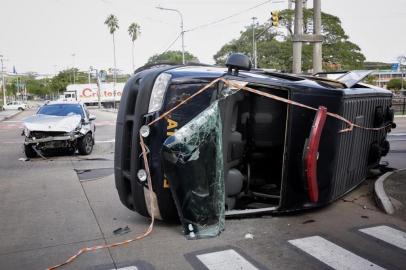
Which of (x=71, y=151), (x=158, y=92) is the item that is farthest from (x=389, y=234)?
(x=71, y=151)

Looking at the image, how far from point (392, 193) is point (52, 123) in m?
8.95

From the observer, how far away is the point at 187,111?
497 centimetres

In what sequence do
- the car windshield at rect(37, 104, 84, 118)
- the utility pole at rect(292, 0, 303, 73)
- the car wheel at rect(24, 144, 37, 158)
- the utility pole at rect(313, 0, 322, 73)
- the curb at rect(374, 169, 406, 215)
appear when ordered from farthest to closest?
the utility pole at rect(313, 0, 322, 73), the utility pole at rect(292, 0, 303, 73), the car windshield at rect(37, 104, 84, 118), the car wheel at rect(24, 144, 37, 158), the curb at rect(374, 169, 406, 215)

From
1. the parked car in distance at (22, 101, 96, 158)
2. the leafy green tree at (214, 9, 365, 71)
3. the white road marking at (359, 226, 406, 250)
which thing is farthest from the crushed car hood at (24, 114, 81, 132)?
the leafy green tree at (214, 9, 365, 71)

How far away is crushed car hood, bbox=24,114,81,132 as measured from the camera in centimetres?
1188

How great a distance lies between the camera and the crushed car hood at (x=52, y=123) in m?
11.9

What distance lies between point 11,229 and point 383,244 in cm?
442

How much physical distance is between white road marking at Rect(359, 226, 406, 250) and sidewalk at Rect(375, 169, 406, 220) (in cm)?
59

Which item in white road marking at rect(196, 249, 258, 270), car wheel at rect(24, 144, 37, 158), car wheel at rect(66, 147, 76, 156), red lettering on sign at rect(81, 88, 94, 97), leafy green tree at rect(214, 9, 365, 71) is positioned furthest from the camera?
red lettering on sign at rect(81, 88, 94, 97)

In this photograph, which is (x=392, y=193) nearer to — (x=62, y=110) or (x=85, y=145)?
(x=85, y=145)

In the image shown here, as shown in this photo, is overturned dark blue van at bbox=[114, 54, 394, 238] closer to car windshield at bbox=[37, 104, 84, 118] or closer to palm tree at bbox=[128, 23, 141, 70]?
car windshield at bbox=[37, 104, 84, 118]

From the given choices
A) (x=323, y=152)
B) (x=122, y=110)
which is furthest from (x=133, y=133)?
(x=323, y=152)

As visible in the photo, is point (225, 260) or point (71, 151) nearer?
point (225, 260)

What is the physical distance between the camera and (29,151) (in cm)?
1215
